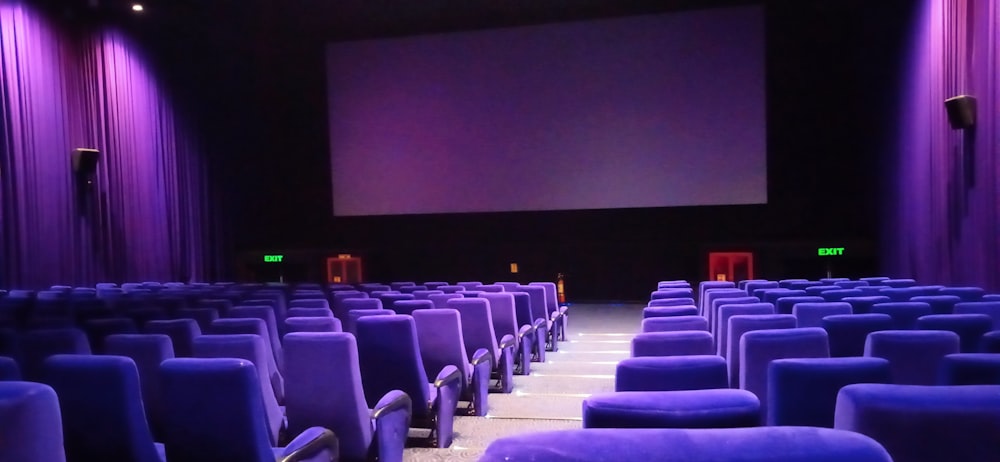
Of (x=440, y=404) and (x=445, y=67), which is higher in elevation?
(x=445, y=67)

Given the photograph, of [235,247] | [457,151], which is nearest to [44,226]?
[235,247]

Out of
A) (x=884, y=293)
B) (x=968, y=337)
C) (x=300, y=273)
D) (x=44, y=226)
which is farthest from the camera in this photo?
(x=300, y=273)

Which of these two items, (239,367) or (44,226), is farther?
(44,226)

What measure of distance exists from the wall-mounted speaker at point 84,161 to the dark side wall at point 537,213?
2.36 m

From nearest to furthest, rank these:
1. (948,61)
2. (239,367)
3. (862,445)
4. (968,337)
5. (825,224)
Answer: (862,445), (239,367), (968,337), (948,61), (825,224)

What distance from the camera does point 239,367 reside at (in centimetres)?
190

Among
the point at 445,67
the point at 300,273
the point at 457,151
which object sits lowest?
the point at 300,273

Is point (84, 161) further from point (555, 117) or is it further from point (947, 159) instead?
point (947, 159)

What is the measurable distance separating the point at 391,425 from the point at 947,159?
7807mm

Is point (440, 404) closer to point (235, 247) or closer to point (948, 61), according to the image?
point (948, 61)

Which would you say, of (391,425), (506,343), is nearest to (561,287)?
(506,343)

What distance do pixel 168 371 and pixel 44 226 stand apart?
9137 millimetres

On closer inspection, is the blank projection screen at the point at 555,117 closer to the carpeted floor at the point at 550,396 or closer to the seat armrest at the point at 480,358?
the carpeted floor at the point at 550,396

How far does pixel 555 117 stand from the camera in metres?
11.3
